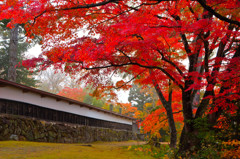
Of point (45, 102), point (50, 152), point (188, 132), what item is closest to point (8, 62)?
point (45, 102)

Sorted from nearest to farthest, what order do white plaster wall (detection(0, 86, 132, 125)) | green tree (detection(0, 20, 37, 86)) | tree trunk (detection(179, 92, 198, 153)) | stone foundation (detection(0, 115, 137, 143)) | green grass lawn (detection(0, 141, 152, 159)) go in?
1. green grass lawn (detection(0, 141, 152, 159))
2. tree trunk (detection(179, 92, 198, 153))
3. stone foundation (detection(0, 115, 137, 143))
4. white plaster wall (detection(0, 86, 132, 125))
5. green tree (detection(0, 20, 37, 86))

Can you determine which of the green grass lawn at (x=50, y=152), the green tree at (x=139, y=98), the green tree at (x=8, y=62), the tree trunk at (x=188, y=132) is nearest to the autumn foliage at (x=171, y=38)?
the tree trunk at (x=188, y=132)

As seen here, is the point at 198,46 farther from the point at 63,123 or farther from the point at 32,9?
the point at 63,123

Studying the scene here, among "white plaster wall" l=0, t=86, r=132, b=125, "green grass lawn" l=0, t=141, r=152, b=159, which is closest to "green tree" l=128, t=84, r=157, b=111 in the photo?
"white plaster wall" l=0, t=86, r=132, b=125

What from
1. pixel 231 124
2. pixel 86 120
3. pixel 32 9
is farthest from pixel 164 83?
pixel 86 120

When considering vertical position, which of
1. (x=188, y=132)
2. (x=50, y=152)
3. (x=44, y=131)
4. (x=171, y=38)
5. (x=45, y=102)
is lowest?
(x=50, y=152)

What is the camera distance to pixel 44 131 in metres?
10.7

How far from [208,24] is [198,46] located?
1.18 m

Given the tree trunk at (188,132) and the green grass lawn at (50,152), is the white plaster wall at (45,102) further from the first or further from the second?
the tree trunk at (188,132)

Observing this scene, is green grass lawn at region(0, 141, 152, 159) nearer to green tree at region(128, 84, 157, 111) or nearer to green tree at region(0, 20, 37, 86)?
green tree at region(0, 20, 37, 86)

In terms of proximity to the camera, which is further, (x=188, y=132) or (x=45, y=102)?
(x=45, y=102)

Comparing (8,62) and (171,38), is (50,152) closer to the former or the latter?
(171,38)

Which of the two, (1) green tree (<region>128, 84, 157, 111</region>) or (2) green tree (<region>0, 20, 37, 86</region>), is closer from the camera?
(2) green tree (<region>0, 20, 37, 86</region>)

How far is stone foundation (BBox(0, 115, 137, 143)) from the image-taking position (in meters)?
8.81
